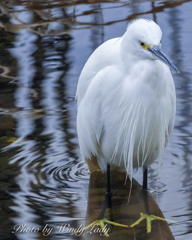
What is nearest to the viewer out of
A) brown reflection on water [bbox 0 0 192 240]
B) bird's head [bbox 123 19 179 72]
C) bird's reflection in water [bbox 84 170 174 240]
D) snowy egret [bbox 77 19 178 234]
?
bird's head [bbox 123 19 179 72]

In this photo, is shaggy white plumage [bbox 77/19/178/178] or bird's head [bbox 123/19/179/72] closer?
bird's head [bbox 123/19/179/72]

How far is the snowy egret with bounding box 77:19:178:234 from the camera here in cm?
237

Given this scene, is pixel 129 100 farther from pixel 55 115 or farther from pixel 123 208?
pixel 55 115

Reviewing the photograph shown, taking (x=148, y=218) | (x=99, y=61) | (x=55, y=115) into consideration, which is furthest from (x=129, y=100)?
(x=55, y=115)

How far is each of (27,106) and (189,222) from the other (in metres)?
2.01

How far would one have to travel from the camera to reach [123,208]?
113 inches

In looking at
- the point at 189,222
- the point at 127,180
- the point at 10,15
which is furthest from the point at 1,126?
the point at 10,15

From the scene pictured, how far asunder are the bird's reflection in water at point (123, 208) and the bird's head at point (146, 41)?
93cm

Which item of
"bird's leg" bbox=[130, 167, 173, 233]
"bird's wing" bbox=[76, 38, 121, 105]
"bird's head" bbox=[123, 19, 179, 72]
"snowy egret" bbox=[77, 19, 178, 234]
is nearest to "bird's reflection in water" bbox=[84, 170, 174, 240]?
"bird's leg" bbox=[130, 167, 173, 233]

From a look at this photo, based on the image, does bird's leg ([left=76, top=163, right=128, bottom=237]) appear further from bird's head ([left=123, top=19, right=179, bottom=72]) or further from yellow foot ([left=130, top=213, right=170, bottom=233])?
bird's head ([left=123, top=19, right=179, bottom=72])

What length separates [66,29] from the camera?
5.63m

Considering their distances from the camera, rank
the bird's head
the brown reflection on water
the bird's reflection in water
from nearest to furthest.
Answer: the bird's head → the bird's reflection in water → the brown reflection on water

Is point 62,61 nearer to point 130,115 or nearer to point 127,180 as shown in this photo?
point 127,180

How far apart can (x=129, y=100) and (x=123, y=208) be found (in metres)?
0.72
